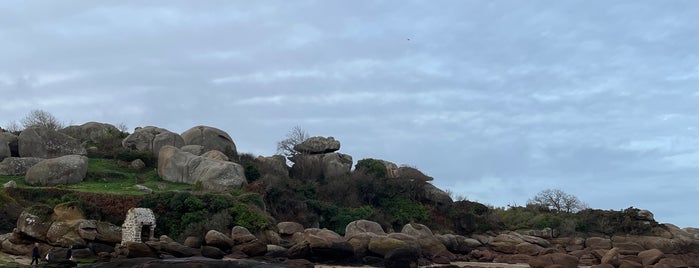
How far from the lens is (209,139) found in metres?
59.0

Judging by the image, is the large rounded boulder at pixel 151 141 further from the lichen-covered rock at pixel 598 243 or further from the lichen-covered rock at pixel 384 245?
the lichen-covered rock at pixel 598 243

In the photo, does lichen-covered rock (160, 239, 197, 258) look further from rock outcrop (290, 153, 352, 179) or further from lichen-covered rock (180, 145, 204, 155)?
rock outcrop (290, 153, 352, 179)

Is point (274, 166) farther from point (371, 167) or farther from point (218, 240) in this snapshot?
point (218, 240)

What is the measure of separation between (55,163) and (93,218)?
30.7ft

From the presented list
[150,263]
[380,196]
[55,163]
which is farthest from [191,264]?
[380,196]

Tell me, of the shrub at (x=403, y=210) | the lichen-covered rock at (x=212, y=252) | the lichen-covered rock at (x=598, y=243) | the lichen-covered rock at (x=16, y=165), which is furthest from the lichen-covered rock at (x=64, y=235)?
the lichen-covered rock at (x=598, y=243)

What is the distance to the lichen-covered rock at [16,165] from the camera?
45781mm

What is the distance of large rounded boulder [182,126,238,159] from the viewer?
192 ft

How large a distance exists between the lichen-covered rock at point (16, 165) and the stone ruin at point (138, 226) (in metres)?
13.7

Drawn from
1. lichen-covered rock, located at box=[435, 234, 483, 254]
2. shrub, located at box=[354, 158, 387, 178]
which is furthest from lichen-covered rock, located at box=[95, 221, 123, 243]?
shrub, located at box=[354, 158, 387, 178]

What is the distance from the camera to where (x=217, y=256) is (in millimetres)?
32875

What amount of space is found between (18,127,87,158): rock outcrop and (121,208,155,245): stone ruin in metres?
16.9

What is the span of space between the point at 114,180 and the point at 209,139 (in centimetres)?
1212

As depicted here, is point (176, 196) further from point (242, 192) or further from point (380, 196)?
point (380, 196)
